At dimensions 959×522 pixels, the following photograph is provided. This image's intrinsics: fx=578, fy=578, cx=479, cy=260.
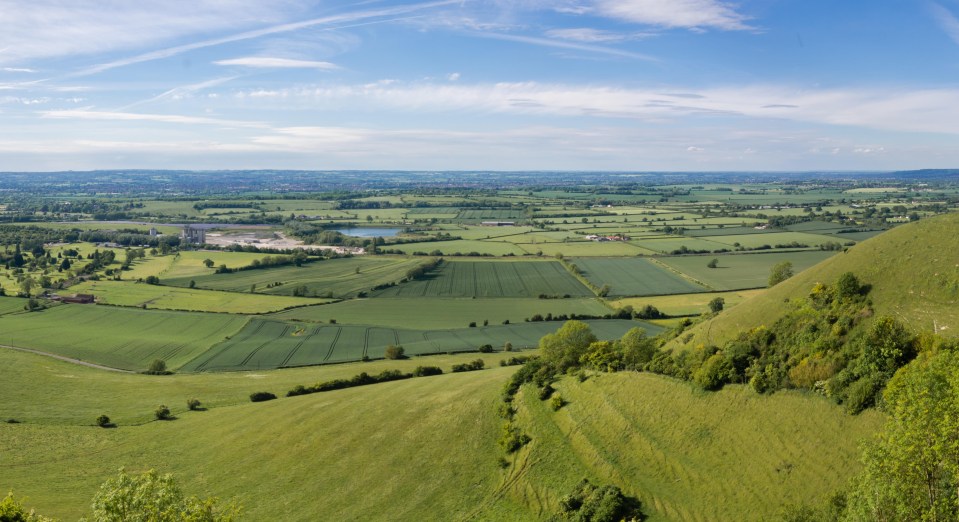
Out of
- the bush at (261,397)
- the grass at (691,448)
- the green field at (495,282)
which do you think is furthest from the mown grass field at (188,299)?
the grass at (691,448)

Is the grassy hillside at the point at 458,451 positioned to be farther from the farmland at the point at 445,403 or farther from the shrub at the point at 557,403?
the shrub at the point at 557,403

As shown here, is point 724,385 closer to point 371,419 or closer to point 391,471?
point 391,471

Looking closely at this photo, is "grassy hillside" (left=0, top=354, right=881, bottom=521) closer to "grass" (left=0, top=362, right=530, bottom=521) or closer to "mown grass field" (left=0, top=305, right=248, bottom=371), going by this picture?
"grass" (left=0, top=362, right=530, bottom=521)

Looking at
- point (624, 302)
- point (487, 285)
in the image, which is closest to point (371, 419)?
point (624, 302)

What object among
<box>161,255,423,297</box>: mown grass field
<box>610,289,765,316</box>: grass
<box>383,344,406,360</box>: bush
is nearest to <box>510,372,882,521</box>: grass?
<box>383,344,406,360</box>: bush

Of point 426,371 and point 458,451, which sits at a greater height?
point 458,451

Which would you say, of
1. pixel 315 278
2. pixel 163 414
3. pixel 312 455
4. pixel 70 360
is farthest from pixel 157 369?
pixel 315 278

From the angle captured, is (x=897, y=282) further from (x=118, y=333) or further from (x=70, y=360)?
(x=118, y=333)
